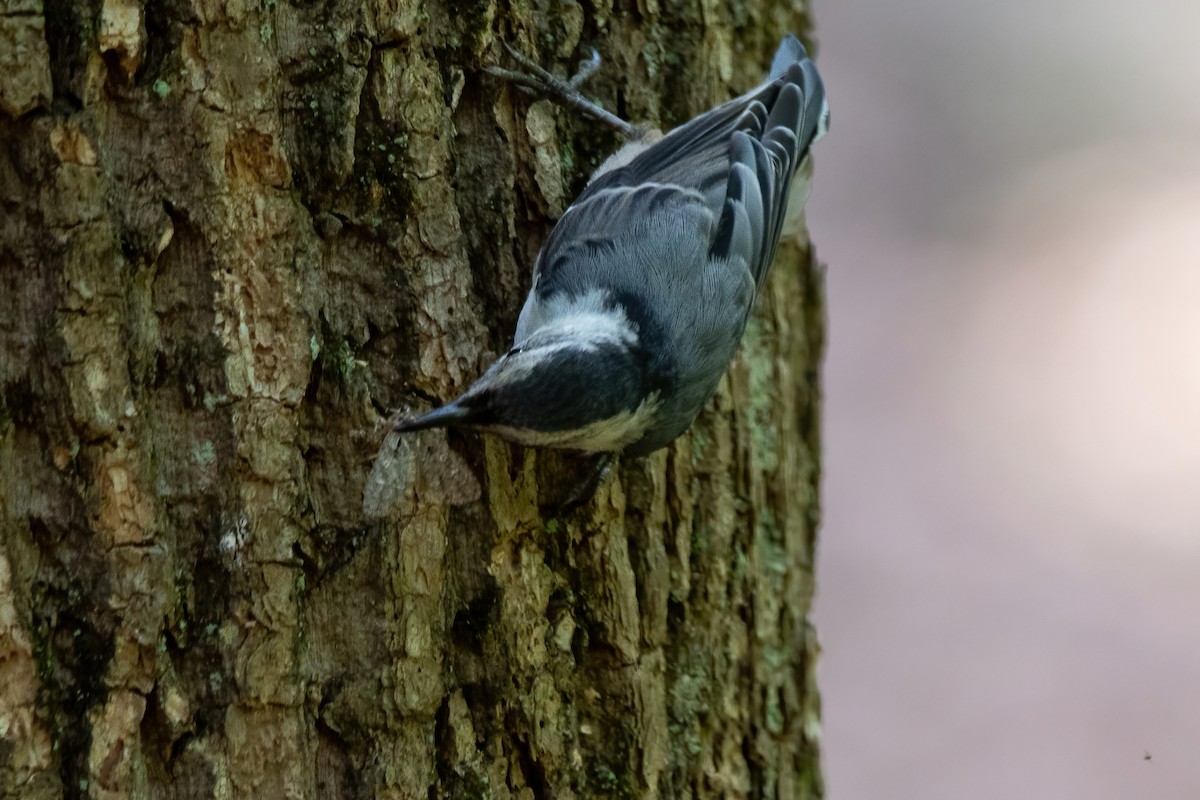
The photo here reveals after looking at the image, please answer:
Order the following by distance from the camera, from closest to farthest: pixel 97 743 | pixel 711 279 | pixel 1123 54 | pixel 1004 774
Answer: pixel 97 743 < pixel 711 279 < pixel 1004 774 < pixel 1123 54

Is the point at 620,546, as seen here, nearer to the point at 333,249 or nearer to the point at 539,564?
the point at 539,564

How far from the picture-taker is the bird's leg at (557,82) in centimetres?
206

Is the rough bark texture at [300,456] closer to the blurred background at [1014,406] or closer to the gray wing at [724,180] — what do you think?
the gray wing at [724,180]

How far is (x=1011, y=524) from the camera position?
13.6ft

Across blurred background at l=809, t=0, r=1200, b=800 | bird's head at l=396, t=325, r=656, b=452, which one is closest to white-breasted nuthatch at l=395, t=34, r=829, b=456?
bird's head at l=396, t=325, r=656, b=452

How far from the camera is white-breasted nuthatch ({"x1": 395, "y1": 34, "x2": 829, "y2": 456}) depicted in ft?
6.31

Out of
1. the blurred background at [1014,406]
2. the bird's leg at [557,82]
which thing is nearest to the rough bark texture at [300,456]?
the bird's leg at [557,82]

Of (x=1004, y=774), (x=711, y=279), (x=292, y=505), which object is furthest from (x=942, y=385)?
(x=292, y=505)

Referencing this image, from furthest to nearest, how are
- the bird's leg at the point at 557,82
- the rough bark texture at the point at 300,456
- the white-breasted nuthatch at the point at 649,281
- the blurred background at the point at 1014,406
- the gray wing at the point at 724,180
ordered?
the blurred background at the point at 1014,406, the gray wing at the point at 724,180, the bird's leg at the point at 557,82, the white-breasted nuthatch at the point at 649,281, the rough bark texture at the point at 300,456

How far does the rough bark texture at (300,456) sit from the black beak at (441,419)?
0.23 feet

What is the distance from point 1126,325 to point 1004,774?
1.56 meters

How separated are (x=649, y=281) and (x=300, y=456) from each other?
75cm

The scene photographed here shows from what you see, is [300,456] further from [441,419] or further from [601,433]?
[601,433]

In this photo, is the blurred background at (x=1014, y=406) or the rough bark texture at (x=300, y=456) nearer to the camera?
the rough bark texture at (x=300, y=456)
